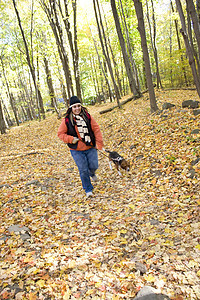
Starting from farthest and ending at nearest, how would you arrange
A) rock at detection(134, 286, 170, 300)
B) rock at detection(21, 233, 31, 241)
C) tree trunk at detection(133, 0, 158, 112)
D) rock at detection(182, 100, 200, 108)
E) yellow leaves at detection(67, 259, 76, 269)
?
tree trunk at detection(133, 0, 158, 112), rock at detection(182, 100, 200, 108), rock at detection(21, 233, 31, 241), yellow leaves at detection(67, 259, 76, 269), rock at detection(134, 286, 170, 300)

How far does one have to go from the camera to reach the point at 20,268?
2939 mm

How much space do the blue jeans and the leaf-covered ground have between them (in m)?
0.52

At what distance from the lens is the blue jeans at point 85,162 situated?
4.97m

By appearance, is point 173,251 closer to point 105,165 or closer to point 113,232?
point 113,232

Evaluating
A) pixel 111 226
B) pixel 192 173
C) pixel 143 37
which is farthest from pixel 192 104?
pixel 111 226

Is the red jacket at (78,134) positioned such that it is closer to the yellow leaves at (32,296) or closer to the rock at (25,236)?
the rock at (25,236)

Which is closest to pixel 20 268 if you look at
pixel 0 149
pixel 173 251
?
pixel 173 251

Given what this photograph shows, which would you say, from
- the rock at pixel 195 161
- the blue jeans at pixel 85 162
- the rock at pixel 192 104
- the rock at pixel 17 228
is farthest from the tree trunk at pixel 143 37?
the rock at pixel 17 228

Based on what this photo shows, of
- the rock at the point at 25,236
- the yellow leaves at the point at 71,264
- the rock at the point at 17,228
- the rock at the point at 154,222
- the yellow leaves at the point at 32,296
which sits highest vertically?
the rock at the point at 17,228

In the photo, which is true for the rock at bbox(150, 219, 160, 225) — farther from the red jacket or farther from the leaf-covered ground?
the red jacket

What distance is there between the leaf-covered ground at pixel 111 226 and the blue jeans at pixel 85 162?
1.71ft

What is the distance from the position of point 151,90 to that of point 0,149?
354 inches

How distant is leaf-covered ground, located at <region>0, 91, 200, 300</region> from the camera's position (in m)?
2.59

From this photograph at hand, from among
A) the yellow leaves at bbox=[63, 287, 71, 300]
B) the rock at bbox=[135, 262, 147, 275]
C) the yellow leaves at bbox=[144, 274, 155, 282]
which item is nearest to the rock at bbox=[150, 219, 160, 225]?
the rock at bbox=[135, 262, 147, 275]
